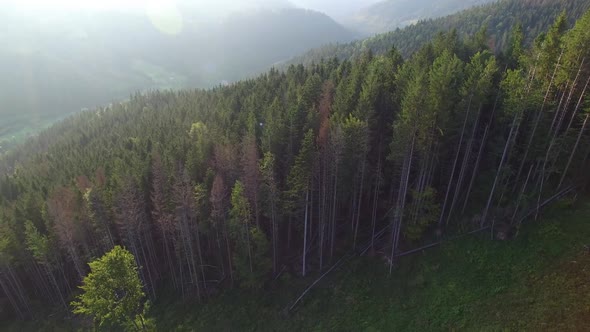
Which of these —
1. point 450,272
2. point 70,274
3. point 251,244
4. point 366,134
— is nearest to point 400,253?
point 450,272

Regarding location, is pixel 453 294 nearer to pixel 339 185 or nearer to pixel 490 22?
pixel 339 185

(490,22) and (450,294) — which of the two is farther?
(490,22)

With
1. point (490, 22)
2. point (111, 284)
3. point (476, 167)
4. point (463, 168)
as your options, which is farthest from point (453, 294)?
point (490, 22)

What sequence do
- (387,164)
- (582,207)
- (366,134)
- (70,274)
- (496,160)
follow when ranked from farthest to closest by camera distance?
(70,274)
(387,164)
(496,160)
(366,134)
(582,207)

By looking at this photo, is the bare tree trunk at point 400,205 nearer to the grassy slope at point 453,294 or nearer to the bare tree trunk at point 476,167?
the grassy slope at point 453,294

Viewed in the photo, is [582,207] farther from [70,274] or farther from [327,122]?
[70,274]
